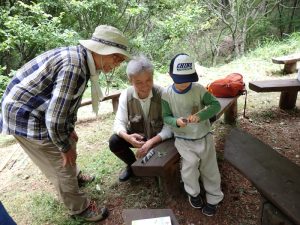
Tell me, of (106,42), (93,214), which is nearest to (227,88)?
(106,42)

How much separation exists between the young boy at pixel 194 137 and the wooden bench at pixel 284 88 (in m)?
1.82

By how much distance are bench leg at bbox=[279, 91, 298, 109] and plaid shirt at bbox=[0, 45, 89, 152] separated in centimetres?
329

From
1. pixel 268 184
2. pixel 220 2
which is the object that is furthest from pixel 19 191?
pixel 220 2

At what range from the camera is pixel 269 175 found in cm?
209

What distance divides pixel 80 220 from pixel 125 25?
7877 mm

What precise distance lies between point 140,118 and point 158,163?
0.64 metres

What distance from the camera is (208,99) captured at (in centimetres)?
255

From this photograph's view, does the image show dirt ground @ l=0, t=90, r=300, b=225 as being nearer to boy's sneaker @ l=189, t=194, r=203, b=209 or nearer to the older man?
boy's sneaker @ l=189, t=194, r=203, b=209

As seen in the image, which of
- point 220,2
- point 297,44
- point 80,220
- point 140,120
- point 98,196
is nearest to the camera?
point 80,220

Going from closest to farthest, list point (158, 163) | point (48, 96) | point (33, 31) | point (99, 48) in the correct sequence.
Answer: point (99, 48) < point (48, 96) < point (158, 163) < point (33, 31)

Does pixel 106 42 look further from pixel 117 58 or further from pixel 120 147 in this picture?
pixel 120 147

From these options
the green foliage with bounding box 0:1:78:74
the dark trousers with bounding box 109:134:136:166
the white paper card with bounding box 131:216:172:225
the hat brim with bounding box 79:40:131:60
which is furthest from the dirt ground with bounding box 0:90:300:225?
the green foliage with bounding box 0:1:78:74

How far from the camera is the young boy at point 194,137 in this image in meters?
2.52

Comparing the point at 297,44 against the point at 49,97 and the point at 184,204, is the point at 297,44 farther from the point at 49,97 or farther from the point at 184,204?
the point at 49,97
